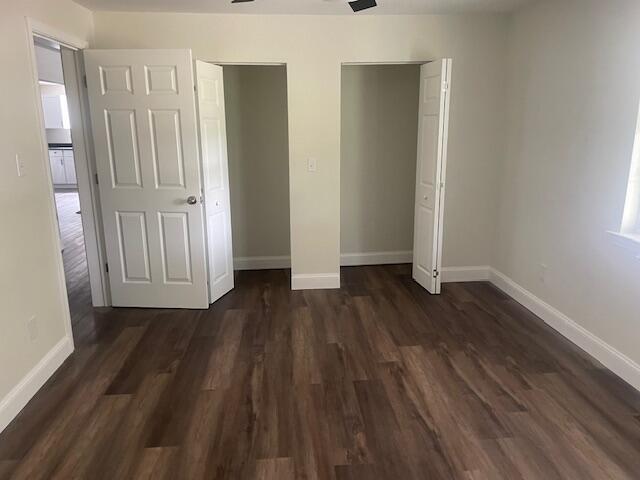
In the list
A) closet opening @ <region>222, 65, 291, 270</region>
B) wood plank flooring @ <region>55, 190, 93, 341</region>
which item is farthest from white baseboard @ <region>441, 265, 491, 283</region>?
wood plank flooring @ <region>55, 190, 93, 341</region>

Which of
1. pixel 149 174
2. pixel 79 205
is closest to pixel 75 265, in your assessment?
pixel 79 205

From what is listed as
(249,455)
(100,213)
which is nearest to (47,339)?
(100,213)

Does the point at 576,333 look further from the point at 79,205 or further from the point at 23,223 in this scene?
the point at 79,205

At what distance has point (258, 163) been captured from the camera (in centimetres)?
499

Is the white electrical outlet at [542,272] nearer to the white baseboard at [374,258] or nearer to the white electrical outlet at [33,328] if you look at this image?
the white baseboard at [374,258]

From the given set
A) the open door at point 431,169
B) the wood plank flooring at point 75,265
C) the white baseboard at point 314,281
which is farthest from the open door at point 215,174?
the open door at point 431,169

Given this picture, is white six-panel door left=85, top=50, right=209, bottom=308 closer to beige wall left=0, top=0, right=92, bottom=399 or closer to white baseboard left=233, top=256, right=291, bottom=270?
beige wall left=0, top=0, right=92, bottom=399

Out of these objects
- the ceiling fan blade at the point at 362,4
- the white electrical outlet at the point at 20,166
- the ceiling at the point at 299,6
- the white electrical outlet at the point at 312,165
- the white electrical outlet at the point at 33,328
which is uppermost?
the ceiling at the point at 299,6

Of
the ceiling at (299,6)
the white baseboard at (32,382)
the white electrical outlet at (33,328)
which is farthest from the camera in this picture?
the ceiling at (299,6)

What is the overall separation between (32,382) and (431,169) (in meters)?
3.39

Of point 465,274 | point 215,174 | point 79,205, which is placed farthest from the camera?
point 79,205

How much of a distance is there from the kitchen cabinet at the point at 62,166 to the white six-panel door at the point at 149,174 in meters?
7.80

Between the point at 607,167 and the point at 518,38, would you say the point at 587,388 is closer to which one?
the point at 607,167

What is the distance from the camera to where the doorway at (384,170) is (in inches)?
182
